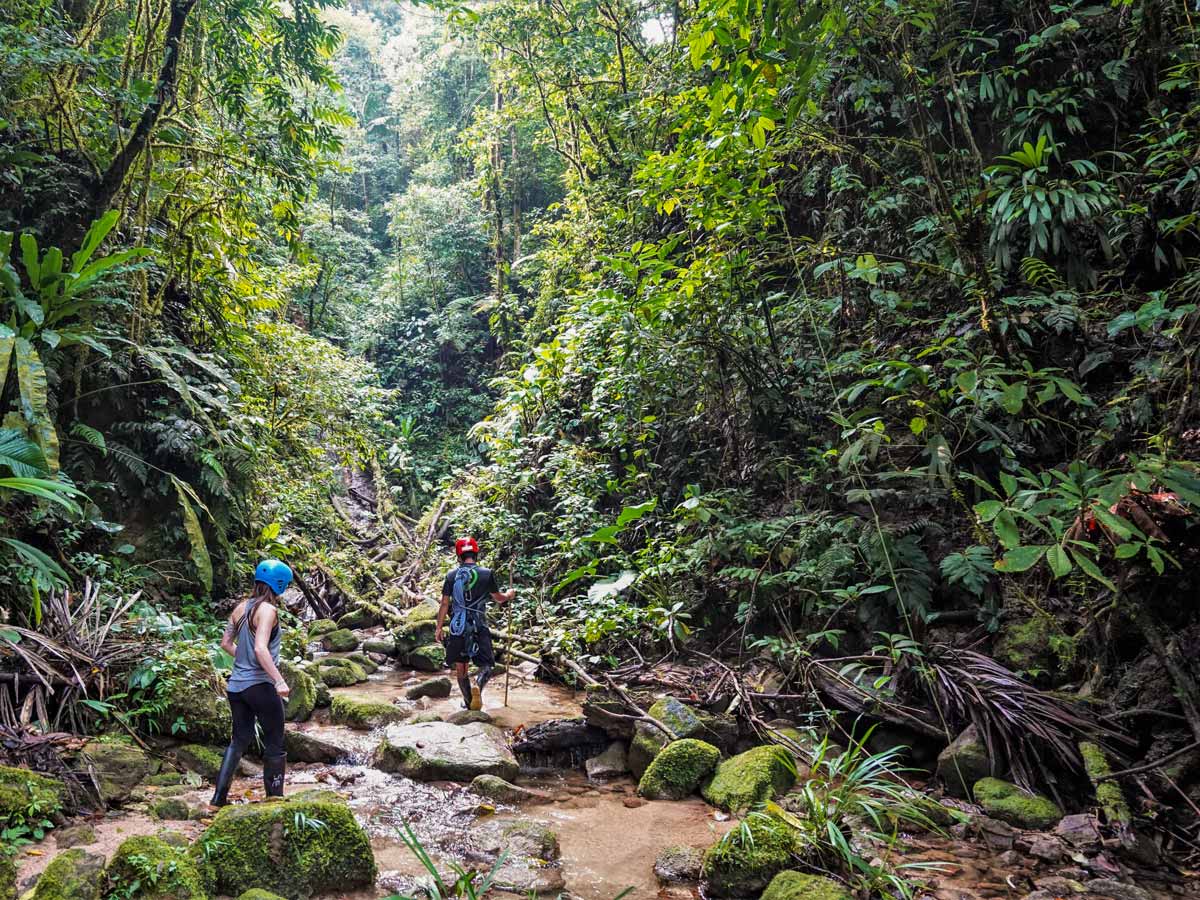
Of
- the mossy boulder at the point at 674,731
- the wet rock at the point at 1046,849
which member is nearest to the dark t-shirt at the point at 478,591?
the mossy boulder at the point at 674,731

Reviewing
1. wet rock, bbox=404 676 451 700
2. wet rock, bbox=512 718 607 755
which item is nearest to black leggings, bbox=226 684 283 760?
wet rock, bbox=512 718 607 755

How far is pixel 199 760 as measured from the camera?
16.2ft

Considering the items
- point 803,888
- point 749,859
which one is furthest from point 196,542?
point 803,888

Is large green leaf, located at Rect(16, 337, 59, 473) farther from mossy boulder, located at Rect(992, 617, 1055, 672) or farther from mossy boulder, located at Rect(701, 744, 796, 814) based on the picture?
mossy boulder, located at Rect(992, 617, 1055, 672)

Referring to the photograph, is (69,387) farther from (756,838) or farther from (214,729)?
(756,838)

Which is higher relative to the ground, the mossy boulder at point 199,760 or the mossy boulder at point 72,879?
the mossy boulder at point 72,879

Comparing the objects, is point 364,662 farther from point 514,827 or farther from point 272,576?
point 514,827

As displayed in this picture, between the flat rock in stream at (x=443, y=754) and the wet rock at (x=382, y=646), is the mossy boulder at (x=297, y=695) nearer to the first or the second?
the flat rock in stream at (x=443, y=754)

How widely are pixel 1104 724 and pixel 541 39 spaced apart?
13.4 m

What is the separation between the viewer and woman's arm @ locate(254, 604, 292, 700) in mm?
4266

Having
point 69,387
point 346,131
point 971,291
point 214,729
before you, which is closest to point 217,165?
point 69,387

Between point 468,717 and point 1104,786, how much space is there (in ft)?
16.3

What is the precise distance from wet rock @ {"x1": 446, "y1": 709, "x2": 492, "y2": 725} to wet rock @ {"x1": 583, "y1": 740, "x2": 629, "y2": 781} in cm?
125

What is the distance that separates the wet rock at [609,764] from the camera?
5.56 meters
